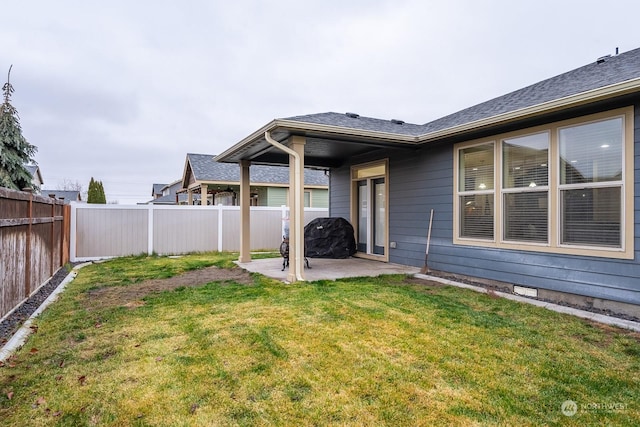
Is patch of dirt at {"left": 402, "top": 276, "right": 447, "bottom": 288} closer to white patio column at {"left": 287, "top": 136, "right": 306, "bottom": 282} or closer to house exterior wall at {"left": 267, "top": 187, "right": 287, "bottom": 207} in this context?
white patio column at {"left": 287, "top": 136, "right": 306, "bottom": 282}

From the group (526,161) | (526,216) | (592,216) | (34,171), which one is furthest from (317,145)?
(34,171)

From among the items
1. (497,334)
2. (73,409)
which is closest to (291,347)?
(73,409)

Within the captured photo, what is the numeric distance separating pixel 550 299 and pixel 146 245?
30.9 ft

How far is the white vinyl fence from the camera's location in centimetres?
898

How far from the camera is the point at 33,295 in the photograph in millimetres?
4766

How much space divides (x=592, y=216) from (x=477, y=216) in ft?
5.50

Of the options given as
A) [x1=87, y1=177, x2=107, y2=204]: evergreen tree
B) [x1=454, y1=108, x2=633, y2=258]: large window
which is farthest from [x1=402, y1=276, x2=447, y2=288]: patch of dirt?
[x1=87, y1=177, x2=107, y2=204]: evergreen tree

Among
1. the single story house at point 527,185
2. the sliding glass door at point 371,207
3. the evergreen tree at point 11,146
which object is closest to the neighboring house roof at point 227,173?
the evergreen tree at point 11,146

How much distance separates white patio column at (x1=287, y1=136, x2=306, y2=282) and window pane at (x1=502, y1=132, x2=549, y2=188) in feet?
10.4

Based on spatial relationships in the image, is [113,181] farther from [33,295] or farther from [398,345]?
[398,345]

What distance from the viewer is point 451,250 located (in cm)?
620

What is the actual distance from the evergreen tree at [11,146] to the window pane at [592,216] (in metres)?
11.4

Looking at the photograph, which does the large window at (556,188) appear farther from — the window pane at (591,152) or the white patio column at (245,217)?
the white patio column at (245,217)

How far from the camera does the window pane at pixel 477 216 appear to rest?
18.3 feet
